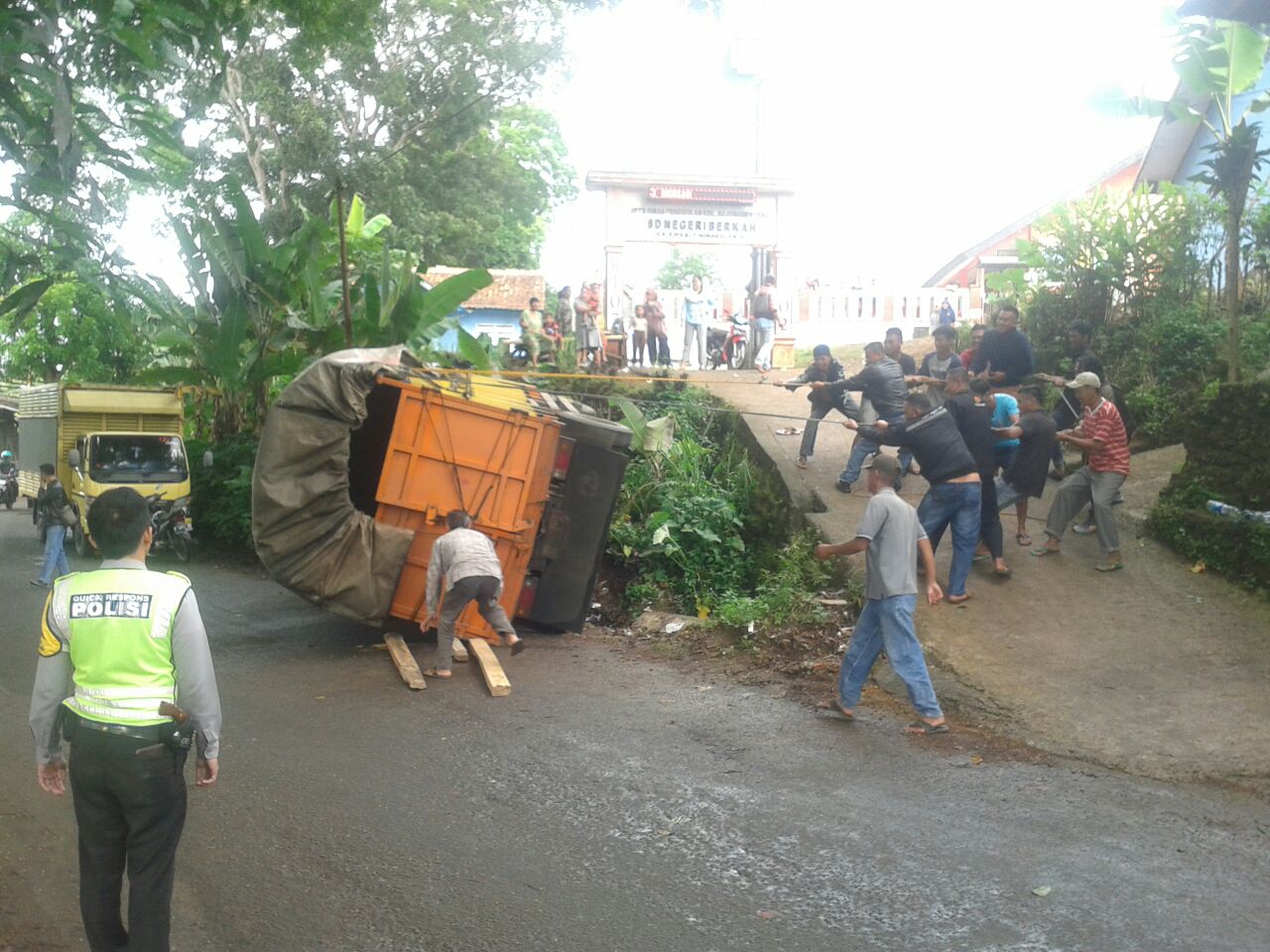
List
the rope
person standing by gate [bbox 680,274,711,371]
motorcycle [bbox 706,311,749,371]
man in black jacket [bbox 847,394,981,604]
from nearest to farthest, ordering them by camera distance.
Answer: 1. man in black jacket [bbox 847,394,981,604]
2. the rope
3. person standing by gate [bbox 680,274,711,371]
4. motorcycle [bbox 706,311,749,371]

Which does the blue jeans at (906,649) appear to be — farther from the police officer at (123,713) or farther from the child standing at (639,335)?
the child standing at (639,335)

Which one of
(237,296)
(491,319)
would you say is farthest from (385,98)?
(491,319)

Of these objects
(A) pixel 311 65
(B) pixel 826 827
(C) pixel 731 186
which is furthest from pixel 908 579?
(C) pixel 731 186

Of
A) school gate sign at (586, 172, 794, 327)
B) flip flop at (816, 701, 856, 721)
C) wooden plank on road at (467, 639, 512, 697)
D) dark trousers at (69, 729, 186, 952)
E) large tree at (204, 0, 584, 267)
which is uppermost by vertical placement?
large tree at (204, 0, 584, 267)

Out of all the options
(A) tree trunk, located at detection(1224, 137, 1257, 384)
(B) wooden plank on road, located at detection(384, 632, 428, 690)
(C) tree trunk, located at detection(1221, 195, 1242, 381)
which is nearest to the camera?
(B) wooden plank on road, located at detection(384, 632, 428, 690)

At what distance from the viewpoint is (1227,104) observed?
13164 mm

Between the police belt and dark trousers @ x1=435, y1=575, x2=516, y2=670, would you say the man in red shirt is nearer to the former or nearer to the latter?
dark trousers @ x1=435, y1=575, x2=516, y2=670

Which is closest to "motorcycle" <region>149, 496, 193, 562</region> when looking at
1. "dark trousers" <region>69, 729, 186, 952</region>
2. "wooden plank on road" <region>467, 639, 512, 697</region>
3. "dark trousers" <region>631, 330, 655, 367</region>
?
"dark trousers" <region>631, 330, 655, 367</region>

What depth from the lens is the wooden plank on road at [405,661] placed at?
9.28 metres

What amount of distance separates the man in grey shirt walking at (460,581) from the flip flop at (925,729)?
10.5 feet

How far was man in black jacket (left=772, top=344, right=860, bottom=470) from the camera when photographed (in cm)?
1314

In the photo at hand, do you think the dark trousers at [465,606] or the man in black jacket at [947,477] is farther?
the man in black jacket at [947,477]

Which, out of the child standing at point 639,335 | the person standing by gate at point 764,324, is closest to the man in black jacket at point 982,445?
the person standing by gate at point 764,324

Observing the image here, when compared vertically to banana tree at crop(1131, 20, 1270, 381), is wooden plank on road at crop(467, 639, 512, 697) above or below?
below
